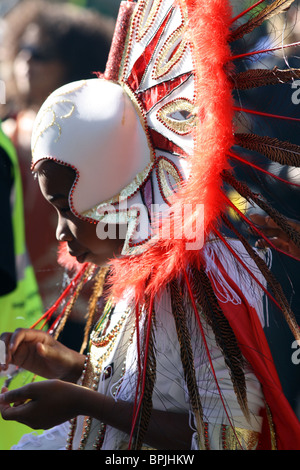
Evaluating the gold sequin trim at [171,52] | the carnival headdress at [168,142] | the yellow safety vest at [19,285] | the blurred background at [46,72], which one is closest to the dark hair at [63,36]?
the blurred background at [46,72]

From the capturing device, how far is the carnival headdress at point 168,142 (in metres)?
1.05

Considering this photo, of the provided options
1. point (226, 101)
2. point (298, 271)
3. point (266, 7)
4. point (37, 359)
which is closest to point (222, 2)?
point (266, 7)

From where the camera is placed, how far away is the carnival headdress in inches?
41.3

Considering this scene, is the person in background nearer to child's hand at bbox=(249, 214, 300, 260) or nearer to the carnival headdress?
the carnival headdress

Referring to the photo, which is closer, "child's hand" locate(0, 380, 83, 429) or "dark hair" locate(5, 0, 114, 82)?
"child's hand" locate(0, 380, 83, 429)

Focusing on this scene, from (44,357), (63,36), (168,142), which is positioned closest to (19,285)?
(44,357)

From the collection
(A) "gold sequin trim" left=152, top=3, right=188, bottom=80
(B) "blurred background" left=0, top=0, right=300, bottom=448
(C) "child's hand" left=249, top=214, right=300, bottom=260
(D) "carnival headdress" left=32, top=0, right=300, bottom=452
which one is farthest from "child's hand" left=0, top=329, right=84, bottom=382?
(A) "gold sequin trim" left=152, top=3, right=188, bottom=80

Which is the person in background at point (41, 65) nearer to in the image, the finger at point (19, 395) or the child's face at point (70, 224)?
the child's face at point (70, 224)

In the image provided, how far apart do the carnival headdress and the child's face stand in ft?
0.10

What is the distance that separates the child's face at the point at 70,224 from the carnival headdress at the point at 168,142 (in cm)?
3

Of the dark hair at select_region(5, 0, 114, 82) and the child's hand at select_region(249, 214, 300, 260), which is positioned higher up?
the dark hair at select_region(5, 0, 114, 82)

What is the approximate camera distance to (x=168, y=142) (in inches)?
46.8

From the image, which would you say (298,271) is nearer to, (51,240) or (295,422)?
(295,422)
